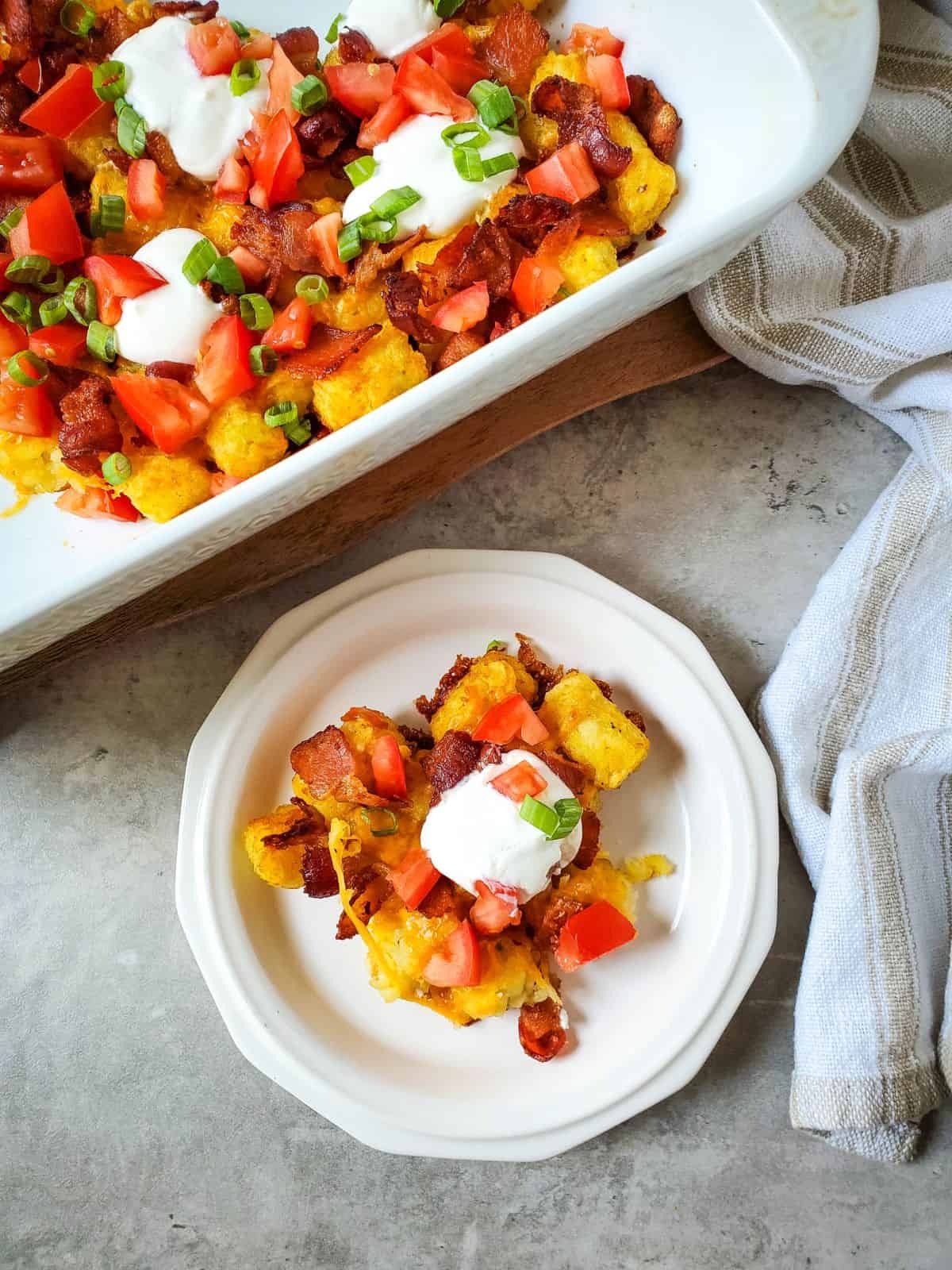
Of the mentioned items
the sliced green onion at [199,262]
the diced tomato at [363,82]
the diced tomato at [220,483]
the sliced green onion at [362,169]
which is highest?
the diced tomato at [363,82]

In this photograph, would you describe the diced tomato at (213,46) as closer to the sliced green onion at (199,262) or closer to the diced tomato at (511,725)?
the sliced green onion at (199,262)

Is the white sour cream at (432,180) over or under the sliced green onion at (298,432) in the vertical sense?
over

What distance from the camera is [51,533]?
1699 mm

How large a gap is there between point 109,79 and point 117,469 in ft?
2.13

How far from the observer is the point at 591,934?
166 cm

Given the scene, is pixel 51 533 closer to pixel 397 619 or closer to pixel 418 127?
pixel 397 619

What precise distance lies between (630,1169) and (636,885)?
55 centimetres

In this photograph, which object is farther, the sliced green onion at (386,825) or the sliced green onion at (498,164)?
the sliced green onion at (386,825)

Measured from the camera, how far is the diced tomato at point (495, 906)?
64.3 inches

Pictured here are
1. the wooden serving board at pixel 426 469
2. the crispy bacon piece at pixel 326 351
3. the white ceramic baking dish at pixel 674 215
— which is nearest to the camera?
the white ceramic baking dish at pixel 674 215

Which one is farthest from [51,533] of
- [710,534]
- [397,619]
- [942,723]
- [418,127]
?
[942,723]

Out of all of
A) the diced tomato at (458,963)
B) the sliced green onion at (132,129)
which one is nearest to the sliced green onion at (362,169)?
the sliced green onion at (132,129)

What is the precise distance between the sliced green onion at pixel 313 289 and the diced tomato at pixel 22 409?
447mm

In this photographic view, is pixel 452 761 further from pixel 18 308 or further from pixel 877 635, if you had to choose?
pixel 18 308
